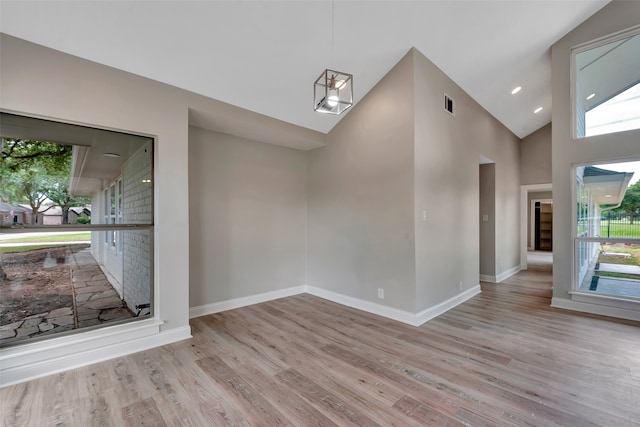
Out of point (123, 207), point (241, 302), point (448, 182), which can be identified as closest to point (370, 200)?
point (448, 182)

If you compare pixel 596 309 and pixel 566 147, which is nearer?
pixel 596 309

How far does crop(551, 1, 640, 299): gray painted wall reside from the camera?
3748mm

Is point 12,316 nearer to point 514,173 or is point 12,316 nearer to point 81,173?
point 81,173

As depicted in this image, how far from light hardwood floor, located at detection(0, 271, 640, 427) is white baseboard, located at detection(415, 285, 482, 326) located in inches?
5.1

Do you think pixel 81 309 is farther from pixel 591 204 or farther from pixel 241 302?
pixel 591 204

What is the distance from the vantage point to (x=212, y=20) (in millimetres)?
2543

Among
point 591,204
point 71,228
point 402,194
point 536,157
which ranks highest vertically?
point 536,157

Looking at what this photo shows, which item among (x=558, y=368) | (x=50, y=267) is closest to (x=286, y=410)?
(x=558, y=368)

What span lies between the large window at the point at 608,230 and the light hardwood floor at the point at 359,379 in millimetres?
630

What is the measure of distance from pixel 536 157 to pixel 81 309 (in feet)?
29.4

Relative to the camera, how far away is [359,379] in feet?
7.48

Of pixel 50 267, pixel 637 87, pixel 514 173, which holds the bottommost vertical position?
pixel 50 267

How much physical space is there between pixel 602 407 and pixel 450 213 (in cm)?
256

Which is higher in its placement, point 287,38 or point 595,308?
point 287,38
